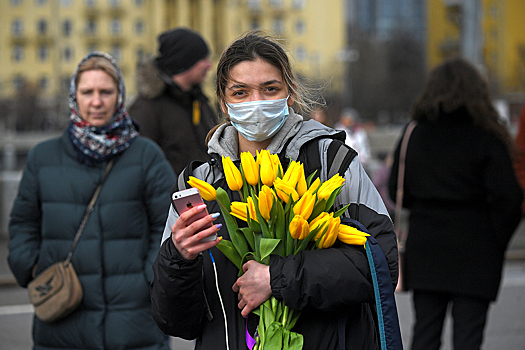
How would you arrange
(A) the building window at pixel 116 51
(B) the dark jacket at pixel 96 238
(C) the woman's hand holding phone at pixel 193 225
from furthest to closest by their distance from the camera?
(A) the building window at pixel 116 51, (B) the dark jacket at pixel 96 238, (C) the woman's hand holding phone at pixel 193 225

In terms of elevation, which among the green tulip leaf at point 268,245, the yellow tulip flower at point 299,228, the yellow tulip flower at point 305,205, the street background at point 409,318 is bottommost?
the street background at point 409,318

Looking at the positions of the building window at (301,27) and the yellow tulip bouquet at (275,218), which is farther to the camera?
the building window at (301,27)

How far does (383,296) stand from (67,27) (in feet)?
235

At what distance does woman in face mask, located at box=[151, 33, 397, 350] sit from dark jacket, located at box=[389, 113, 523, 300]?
1933 millimetres

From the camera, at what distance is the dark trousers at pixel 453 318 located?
4.03 meters

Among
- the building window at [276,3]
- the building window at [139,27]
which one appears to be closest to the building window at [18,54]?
the building window at [139,27]

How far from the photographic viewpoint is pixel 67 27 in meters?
69.1

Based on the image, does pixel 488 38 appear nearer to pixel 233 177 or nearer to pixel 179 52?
pixel 179 52

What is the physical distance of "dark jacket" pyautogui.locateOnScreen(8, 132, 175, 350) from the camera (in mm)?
3264

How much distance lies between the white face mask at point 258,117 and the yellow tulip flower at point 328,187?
0.35m

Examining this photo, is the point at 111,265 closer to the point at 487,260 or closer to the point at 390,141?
the point at 487,260

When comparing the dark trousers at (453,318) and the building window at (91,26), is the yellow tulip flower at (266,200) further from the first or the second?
the building window at (91,26)

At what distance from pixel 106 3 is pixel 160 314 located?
71.2m

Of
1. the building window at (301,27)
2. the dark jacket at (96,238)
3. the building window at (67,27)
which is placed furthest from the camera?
the building window at (301,27)
